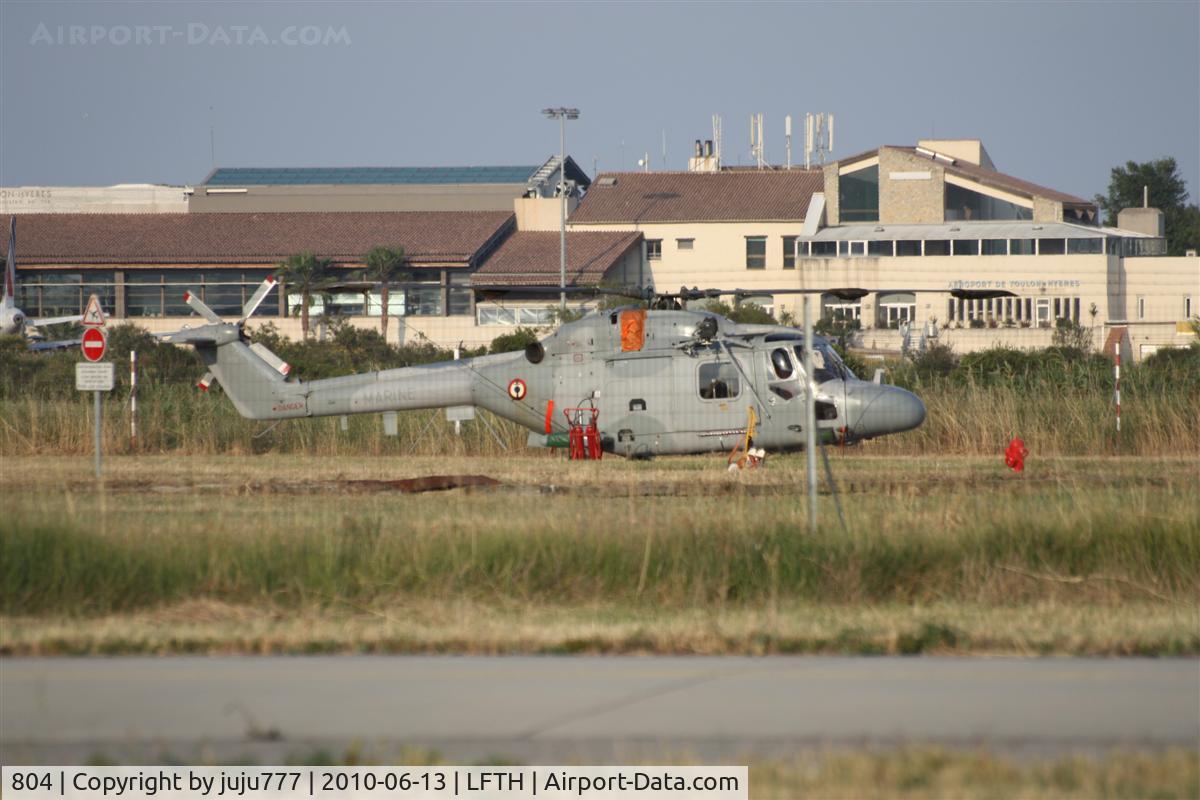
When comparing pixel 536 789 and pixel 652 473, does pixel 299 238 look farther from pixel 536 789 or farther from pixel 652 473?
pixel 536 789

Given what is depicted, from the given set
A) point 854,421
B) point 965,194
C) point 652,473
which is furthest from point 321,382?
point 965,194

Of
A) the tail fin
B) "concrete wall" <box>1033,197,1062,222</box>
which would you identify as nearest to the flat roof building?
"concrete wall" <box>1033,197,1062,222</box>

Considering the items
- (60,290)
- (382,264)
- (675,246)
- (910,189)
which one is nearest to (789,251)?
(675,246)

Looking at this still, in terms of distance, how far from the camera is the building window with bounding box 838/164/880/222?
8306 cm

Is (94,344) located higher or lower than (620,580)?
higher

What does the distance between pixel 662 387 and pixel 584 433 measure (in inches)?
54.1

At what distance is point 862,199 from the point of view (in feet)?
273

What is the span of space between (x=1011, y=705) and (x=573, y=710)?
2.26m

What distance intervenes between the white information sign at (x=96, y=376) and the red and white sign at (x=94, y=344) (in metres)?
1.04

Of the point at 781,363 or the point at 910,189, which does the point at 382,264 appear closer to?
the point at 910,189

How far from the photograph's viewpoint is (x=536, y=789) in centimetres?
613

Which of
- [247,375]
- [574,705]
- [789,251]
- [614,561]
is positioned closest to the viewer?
[574,705]

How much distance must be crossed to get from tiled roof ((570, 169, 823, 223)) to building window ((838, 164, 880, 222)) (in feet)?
7.06

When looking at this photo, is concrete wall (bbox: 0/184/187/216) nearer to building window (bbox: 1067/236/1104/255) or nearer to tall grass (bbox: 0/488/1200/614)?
building window (bbox: 1067/236/1104/255)
